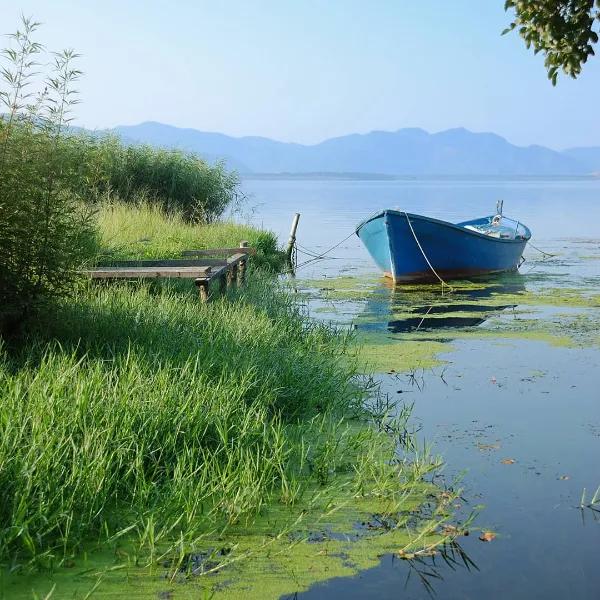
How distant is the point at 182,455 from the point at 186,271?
4.91 m

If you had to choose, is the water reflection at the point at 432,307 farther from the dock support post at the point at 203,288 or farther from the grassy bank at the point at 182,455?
the grassy bank at the point at 182,455

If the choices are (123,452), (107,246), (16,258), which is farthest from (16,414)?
(107,246)

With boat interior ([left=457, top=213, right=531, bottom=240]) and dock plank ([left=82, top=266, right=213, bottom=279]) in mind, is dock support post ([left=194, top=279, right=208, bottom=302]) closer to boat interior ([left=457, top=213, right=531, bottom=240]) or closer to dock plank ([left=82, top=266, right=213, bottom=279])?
dock plank ([left=82, top=266, right=213, bottom=279])

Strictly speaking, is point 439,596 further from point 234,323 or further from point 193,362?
point 234,323

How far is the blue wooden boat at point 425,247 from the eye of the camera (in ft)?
56.8

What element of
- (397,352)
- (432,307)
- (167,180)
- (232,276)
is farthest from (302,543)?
(167,180)

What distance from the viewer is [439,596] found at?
4.30 meters

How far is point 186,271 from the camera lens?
32.8ft

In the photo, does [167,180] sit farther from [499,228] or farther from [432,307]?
[432,307]

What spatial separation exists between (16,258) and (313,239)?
24.4 m

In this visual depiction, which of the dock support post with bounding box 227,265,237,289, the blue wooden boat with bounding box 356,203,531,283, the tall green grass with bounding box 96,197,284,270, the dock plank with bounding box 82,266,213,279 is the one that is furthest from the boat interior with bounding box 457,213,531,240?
the dock plank with bounding box 82,266,213,279

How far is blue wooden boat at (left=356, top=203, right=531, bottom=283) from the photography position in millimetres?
17312

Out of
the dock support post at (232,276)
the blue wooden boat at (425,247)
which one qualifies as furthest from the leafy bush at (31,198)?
the blue wooden boat at (425,247)

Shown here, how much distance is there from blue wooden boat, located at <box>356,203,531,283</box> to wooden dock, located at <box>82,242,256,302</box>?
403 centimetres
